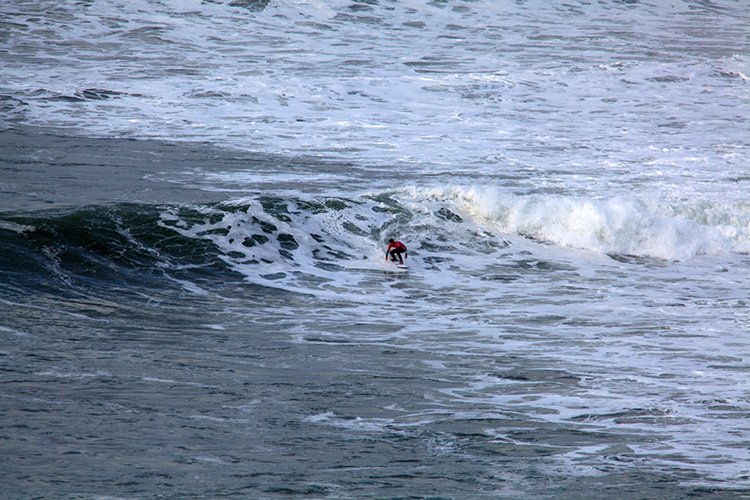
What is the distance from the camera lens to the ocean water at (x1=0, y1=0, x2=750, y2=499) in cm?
638

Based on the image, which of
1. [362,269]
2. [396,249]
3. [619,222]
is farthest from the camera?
[619,222]

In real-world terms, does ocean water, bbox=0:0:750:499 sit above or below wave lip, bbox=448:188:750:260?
above

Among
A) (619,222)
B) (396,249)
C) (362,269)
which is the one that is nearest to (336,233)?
(396,249)

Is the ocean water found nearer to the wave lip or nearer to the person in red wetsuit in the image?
the wave lip

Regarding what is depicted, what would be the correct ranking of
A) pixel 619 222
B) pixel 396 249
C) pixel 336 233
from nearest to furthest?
pixel 396 249 → pixel 336 233 → pixel 619 222

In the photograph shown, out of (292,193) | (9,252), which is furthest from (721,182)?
(9,252)

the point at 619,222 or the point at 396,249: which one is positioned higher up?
the point at 396,249

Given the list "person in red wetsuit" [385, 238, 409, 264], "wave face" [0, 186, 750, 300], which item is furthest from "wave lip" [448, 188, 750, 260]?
"person in red wetsuit" [385, 238, 409, 264]

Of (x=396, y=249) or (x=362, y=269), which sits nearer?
(x=362, y=269)

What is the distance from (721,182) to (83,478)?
52.9 ft

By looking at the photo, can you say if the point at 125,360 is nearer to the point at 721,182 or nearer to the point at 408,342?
the point at 408,342

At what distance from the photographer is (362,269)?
1320 centimetres

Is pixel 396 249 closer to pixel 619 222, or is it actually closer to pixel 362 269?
pixel 362 269

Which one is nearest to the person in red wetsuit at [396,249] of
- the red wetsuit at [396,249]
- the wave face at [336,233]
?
the red wetsuit at [396,249]
